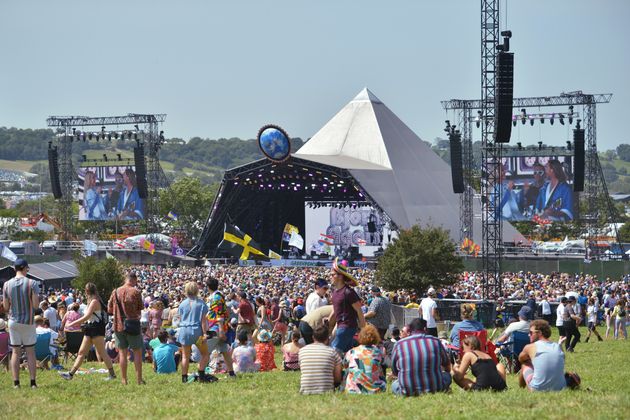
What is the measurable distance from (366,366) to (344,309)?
160cm

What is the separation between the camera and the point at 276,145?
58156mm

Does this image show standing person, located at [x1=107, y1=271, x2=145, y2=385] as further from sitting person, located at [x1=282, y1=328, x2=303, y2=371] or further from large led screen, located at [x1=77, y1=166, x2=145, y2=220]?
large led screen, located at [x1=77, y1=166, x2=145, y2=220]

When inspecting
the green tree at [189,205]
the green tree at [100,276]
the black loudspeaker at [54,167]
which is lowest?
the green tree at [100,276]

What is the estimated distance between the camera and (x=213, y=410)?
31.2 ft

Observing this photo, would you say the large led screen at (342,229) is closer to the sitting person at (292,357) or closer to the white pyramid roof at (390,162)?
the white pyramid roof at (390,162)

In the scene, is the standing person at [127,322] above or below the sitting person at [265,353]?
above

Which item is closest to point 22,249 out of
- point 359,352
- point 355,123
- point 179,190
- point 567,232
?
point 355,123

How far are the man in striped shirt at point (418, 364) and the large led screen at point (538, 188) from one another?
48.9 m

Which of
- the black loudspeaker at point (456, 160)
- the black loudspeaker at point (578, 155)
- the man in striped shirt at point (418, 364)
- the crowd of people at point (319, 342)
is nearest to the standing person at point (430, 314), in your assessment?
the crowd of people at point (319, 342)

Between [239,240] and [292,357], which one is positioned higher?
[239,240]

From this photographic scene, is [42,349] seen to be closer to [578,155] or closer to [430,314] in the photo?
[430,314]

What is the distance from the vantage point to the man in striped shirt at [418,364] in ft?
32.0

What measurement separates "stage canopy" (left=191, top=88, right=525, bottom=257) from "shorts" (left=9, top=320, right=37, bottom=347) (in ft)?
156

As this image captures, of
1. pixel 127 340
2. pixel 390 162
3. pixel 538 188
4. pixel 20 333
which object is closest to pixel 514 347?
pixel 127 340
